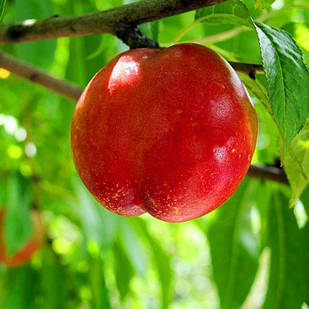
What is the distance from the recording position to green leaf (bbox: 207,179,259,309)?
54.4 inches

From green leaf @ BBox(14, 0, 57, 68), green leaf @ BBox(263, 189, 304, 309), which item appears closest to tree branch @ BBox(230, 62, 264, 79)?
green leaf @ BBox(263, 189, 304, 309)

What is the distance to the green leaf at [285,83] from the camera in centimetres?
59

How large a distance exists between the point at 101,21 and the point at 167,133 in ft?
0.77

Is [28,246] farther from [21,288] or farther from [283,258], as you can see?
[283,258]

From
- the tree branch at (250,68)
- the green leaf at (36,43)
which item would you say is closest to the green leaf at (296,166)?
the tree branch at (250,68)

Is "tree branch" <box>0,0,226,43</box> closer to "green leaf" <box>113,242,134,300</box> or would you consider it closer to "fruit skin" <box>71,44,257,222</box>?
"fruit skin" <box>71,44,257,222</box>

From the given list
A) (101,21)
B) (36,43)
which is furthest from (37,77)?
(101,21)

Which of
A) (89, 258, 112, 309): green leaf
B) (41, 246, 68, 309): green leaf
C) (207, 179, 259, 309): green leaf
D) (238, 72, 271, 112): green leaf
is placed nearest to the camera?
(238, 72, 271, 112): green leaf

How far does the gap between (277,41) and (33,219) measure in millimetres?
1639

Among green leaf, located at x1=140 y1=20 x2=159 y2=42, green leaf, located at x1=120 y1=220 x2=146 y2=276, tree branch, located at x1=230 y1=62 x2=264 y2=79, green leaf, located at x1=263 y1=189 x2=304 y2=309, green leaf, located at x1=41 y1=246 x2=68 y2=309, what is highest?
tree branch, located at x1=230 y1=62 x2=264 y2=79

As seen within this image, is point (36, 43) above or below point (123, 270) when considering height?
above

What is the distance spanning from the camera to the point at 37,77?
1.20 meters

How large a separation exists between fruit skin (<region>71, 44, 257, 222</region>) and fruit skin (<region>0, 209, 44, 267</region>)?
144 centimetres

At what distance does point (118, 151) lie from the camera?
0.63 m
